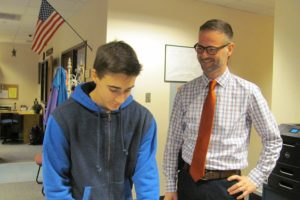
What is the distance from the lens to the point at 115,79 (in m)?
1.20

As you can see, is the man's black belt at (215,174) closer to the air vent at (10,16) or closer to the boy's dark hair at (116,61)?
the boy's dark hair at (116,61)

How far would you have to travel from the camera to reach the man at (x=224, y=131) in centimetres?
167

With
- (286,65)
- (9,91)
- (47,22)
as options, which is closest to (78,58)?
(47,22)

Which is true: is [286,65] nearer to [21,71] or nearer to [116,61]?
[116,61]

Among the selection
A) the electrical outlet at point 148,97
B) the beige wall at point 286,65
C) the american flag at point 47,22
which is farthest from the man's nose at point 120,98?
the american flag at point 47,22

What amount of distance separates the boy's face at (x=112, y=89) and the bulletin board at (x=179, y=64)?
2.97 m

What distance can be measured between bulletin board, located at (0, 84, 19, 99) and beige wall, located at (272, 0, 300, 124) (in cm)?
829

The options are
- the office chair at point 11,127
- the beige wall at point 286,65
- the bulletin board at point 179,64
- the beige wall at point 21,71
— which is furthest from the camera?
the beige wall at point 21,71

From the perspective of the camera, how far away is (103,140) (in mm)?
1281

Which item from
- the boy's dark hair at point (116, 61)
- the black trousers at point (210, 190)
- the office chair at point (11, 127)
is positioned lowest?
the office chair at point (11, 127)

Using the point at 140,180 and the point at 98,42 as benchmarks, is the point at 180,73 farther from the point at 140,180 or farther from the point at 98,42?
the point at 140,180

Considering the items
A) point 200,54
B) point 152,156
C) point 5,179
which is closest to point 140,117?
point 152,156

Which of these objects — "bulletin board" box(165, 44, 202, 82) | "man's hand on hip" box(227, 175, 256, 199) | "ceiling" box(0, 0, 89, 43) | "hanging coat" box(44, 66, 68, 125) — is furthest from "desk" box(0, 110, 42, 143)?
"man's hand on hip" box(227, 175, 256, 199)

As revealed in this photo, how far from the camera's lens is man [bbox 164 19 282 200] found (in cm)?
167
